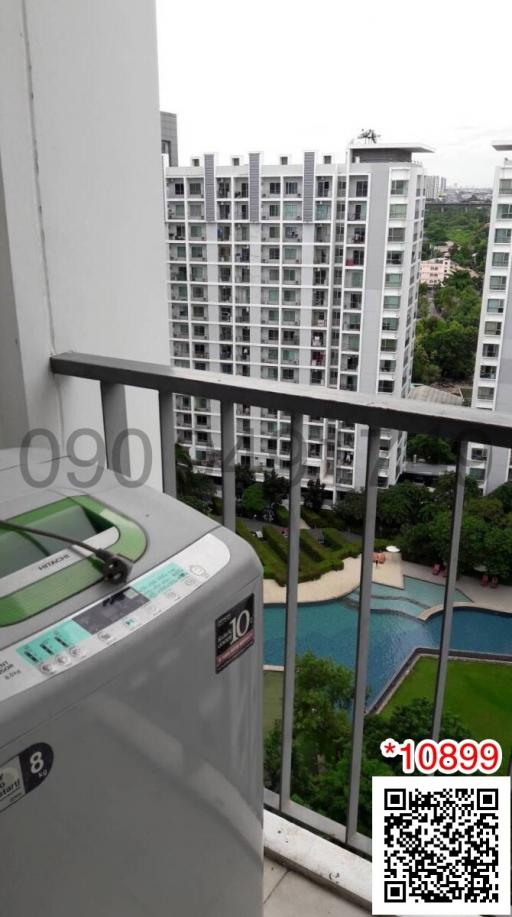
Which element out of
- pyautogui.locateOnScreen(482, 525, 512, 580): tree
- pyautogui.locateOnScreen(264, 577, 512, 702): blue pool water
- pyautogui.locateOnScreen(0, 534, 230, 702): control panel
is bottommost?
pyautogui.locateOnScreen(264, 577, 512, 702): blue pool water

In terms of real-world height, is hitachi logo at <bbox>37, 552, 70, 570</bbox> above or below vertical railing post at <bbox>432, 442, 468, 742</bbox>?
above

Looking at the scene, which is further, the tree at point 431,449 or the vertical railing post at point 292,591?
the vertical railing post at point 292,591

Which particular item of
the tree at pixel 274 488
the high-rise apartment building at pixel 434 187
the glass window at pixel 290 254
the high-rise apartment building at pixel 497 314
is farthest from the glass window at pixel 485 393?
the glass window at pixel 290 254

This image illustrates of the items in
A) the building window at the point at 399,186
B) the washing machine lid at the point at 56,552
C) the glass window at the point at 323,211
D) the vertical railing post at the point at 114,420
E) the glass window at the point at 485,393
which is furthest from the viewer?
the glass window at the point at 323,211

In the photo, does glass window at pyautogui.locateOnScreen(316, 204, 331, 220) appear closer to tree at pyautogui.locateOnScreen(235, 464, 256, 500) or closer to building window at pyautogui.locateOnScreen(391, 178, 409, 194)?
building window at pyautogui.locateOnScreen(391, 178, 409, 194)

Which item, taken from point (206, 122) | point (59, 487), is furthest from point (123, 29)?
point (59, 487)

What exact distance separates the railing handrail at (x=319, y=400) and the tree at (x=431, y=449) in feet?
0.14

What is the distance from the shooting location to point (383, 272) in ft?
5.53

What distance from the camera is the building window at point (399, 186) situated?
159 cm

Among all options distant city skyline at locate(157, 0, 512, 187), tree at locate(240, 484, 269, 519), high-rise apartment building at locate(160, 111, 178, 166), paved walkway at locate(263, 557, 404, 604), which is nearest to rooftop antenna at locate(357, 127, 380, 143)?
distant city skyline at locate(157, 0, 512, 187)

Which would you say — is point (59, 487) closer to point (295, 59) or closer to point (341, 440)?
point (341, 440)

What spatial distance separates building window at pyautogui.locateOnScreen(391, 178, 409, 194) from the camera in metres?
1.59

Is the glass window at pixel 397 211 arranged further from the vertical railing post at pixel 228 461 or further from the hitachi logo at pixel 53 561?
the hitachi logo at pixel 53 561

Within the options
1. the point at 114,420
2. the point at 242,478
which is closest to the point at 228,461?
the point at 242,478
